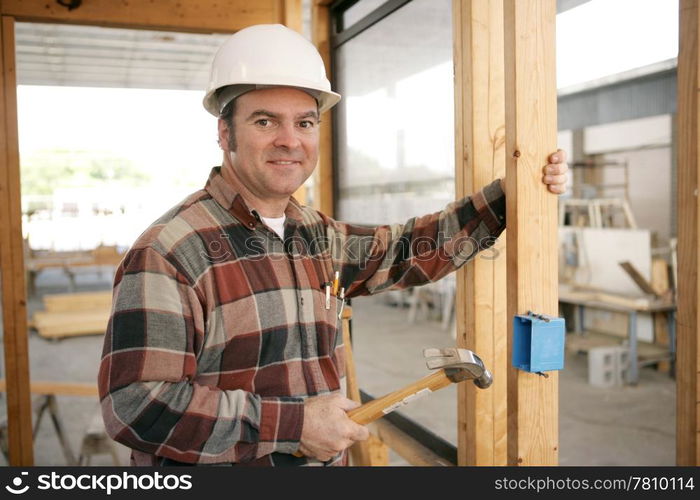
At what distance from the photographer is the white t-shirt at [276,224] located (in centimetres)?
183

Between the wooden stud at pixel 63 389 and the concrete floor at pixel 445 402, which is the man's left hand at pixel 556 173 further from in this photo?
the wooden stud at pixel 63 389

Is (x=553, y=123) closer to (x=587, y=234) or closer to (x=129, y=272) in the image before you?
(x=129, y=272)

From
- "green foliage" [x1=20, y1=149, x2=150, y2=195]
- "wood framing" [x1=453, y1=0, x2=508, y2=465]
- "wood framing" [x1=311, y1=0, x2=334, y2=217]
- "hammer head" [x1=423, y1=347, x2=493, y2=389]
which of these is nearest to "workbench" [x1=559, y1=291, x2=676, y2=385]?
"wood framing" [x1=311, y1=0, x2=334, y2=217]

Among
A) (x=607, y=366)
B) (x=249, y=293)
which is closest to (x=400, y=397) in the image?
(x=249, y=293)

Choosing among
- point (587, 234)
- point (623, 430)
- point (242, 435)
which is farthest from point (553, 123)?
point (587, 234)

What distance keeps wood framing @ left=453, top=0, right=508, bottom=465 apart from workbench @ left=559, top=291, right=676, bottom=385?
5.17m

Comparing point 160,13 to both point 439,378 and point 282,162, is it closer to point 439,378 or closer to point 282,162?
point 282,162

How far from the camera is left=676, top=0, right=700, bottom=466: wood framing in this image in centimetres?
138

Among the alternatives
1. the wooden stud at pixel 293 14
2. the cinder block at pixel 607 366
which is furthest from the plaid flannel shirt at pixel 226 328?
the cinder block at pixel 607 366

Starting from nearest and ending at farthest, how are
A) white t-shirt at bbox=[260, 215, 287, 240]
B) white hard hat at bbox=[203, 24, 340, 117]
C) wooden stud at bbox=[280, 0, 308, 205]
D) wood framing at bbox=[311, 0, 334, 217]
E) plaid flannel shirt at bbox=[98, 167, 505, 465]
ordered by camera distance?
plaid flannel shirt at bbox=[98, 167, 505, 465], white hard hat at bbox=[203, 24, 340, 117], white t-shirt at bbox=[260, 215, 287, 240], wooden stud at bbox=[280, 0, 308, 205], wood framing at bbox=[311, 0, 334, 217]

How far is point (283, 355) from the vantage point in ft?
5.58

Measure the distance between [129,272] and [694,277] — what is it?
135 cm

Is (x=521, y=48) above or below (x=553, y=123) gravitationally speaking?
above

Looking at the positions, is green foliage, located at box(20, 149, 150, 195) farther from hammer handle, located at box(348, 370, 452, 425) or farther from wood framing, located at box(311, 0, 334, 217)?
hammer handle, located at box(348, 370, 452, 425)
